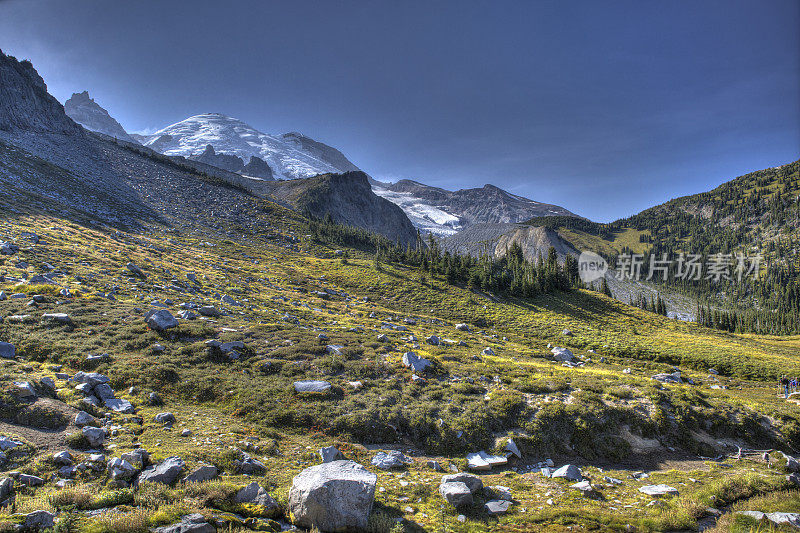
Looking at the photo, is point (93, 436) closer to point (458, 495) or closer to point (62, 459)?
point (62, 459)

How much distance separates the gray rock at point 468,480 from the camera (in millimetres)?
9991

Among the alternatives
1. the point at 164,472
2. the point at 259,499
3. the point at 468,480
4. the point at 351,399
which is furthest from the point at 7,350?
the point at 468,480

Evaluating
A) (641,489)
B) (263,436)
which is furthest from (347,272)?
(641,489)

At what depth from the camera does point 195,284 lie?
115 ft

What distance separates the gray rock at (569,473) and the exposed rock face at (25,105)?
125730 millimetres

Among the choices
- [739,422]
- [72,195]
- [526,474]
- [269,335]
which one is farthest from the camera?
[72,195]

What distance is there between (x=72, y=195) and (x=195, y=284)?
1868 inches

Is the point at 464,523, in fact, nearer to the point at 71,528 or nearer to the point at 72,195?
the point at 71,528

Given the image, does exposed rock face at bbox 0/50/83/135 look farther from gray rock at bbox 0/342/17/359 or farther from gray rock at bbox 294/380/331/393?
gray rock at bbox 294/380/331/393

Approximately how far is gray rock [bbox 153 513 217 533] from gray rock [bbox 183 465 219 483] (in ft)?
6.60

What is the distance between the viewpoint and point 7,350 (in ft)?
44.6

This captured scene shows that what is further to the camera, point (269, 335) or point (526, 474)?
point (269, 335)

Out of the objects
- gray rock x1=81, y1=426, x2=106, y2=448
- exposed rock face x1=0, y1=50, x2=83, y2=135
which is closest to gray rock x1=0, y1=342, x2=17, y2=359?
gray rock x1=81, y1=426, x2=106, y2=448

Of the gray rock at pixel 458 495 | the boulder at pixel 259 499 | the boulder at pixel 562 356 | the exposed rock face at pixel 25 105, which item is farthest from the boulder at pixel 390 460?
the exposed rock face at pixel 25 105
